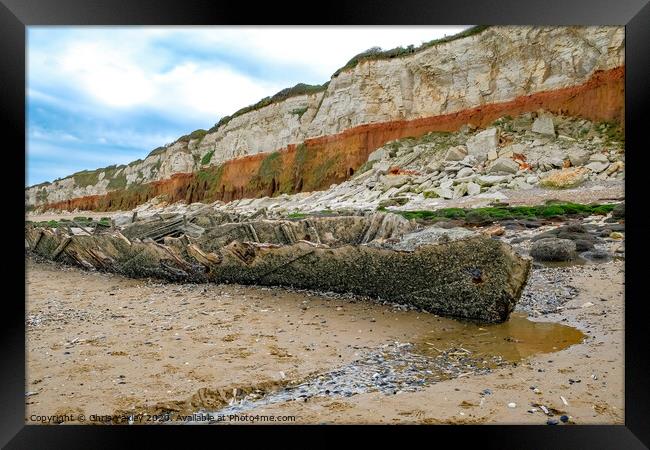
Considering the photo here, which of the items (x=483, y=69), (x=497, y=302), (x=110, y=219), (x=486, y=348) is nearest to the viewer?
(x=486, y=348)

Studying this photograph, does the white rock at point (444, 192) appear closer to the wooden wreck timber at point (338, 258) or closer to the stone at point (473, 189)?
the stone at point (473, 189)

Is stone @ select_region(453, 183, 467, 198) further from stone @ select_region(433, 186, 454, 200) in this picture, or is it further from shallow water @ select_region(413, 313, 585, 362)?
shallow water @ select_region(413, 313, 585, 362)

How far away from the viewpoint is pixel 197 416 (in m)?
1.71

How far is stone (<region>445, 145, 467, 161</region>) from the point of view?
6.45 m

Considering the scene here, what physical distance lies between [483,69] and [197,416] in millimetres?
9221

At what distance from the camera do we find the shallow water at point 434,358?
5.61 ft

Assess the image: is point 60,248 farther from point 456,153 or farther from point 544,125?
point 544,125

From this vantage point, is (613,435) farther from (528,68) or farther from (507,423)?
(528,68)

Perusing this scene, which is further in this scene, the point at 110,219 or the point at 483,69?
the point at 483,69

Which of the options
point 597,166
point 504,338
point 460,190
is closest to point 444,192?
point 460,190

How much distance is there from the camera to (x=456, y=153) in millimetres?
6773
